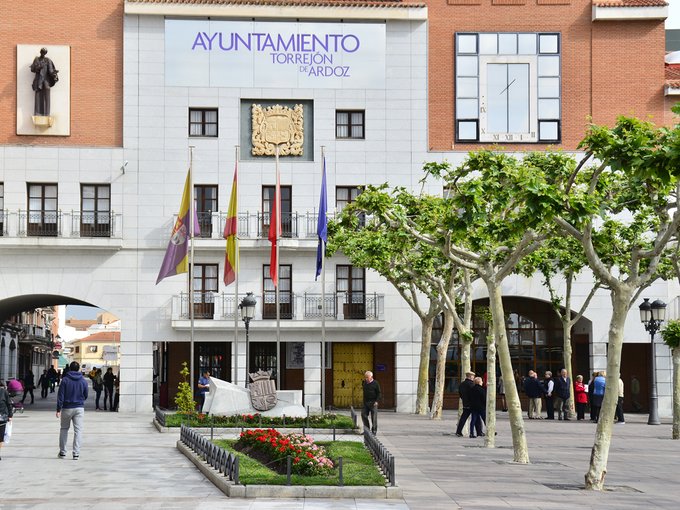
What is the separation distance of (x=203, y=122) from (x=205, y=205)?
3.26 meters

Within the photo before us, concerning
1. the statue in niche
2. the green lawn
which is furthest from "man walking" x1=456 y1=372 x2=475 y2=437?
the statue in niche

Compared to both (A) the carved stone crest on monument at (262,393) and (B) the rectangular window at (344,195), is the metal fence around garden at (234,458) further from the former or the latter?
(B) the rectangular window at (344,195)

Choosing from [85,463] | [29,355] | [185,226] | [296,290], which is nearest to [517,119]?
[296,290]

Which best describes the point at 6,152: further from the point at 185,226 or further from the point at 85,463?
the point at 85,463

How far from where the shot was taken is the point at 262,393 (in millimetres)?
31375

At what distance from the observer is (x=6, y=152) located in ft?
138

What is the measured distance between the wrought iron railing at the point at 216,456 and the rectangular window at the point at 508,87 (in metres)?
23.9

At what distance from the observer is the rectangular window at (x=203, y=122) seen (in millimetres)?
43250

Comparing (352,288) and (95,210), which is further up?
(95,210)

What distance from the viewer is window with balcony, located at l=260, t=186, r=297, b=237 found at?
4303cm

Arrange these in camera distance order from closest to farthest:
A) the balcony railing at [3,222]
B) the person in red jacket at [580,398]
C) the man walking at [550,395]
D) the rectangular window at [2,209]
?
the man walking at [550,395] → the person in red jacket at [580,398] → the balcony railing at [3,222] → the rectangular window at [2,209]

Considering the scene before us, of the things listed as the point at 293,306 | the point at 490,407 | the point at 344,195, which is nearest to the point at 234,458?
the point at 490,407

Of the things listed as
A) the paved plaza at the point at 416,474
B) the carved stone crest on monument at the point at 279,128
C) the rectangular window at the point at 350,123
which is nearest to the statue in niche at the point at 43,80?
the carved stone crest on monument at the point at 279,128

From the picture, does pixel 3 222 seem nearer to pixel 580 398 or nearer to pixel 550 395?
pixel 550 395
